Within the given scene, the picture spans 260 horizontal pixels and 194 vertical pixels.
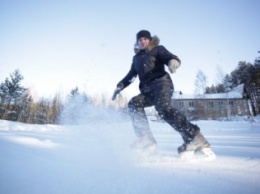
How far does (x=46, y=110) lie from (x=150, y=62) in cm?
3651

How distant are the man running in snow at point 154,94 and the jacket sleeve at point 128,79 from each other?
5 centimetres

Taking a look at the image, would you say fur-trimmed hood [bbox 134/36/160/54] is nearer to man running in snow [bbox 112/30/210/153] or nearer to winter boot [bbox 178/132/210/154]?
man running in snow [bbox 112/30/210/153]

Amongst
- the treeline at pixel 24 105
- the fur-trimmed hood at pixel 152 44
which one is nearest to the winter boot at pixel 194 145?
the fur-trimmed hood at pixel 152 44

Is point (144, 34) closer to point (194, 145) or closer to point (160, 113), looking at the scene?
point (160, 113)

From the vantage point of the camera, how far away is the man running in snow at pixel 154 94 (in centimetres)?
188

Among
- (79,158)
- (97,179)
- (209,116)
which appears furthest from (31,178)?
(209,116)

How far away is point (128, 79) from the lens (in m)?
2.88

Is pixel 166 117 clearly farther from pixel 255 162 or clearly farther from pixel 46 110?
pixel 46 110

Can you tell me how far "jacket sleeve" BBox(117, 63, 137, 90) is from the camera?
2.84 m

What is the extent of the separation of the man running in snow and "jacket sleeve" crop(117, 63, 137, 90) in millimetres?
50

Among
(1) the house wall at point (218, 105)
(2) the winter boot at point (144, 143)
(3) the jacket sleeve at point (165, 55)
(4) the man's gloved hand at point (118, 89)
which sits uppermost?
(1) the house wall at point (218, 105)

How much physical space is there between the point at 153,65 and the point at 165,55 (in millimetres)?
191

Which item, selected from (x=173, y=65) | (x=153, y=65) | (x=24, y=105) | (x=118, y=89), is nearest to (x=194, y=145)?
(x=173, y=65)

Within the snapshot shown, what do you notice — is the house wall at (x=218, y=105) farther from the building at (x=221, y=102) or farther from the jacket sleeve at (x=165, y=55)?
the jacket sleeve at (x=165, y=55)
